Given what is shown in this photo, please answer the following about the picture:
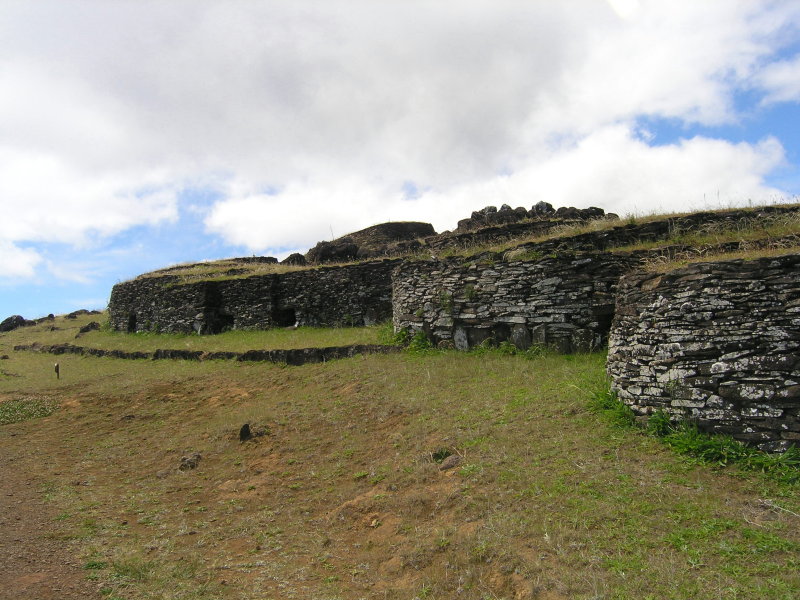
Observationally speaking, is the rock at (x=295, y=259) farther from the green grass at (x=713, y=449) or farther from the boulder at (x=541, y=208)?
the green grass at (x=713, y=449)

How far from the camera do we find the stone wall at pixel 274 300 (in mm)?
19938

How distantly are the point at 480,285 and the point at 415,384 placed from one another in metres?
3.24

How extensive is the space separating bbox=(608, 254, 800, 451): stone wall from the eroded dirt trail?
25.0 feet

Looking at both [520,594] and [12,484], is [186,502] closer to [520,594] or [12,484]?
[12,484]

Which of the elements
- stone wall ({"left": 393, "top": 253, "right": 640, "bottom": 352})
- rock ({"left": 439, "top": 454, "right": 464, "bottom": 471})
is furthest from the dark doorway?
rock ({"left": 439, "top": 454, "right": 464, "bottom": 471})

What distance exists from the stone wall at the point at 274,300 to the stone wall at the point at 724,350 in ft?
41.3

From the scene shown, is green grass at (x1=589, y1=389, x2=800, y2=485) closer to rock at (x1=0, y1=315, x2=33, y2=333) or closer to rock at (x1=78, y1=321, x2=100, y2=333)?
rock at (x1=78, y1=321, x2=100, y2=333)

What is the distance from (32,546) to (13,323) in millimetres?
40941

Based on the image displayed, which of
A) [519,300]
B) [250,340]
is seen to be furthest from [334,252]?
[519,300]

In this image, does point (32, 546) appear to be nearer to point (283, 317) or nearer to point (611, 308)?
point (611, 308)

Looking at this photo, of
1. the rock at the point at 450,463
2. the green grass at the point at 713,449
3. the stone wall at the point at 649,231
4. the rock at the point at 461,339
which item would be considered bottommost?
the rock at the point at 450,463

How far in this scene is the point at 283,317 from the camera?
22.3 meters

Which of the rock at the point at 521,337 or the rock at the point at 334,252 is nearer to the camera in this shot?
the rock at the point at 521,337

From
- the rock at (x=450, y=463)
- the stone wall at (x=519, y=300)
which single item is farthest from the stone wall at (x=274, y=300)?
the rock at (x=450, y=463)
